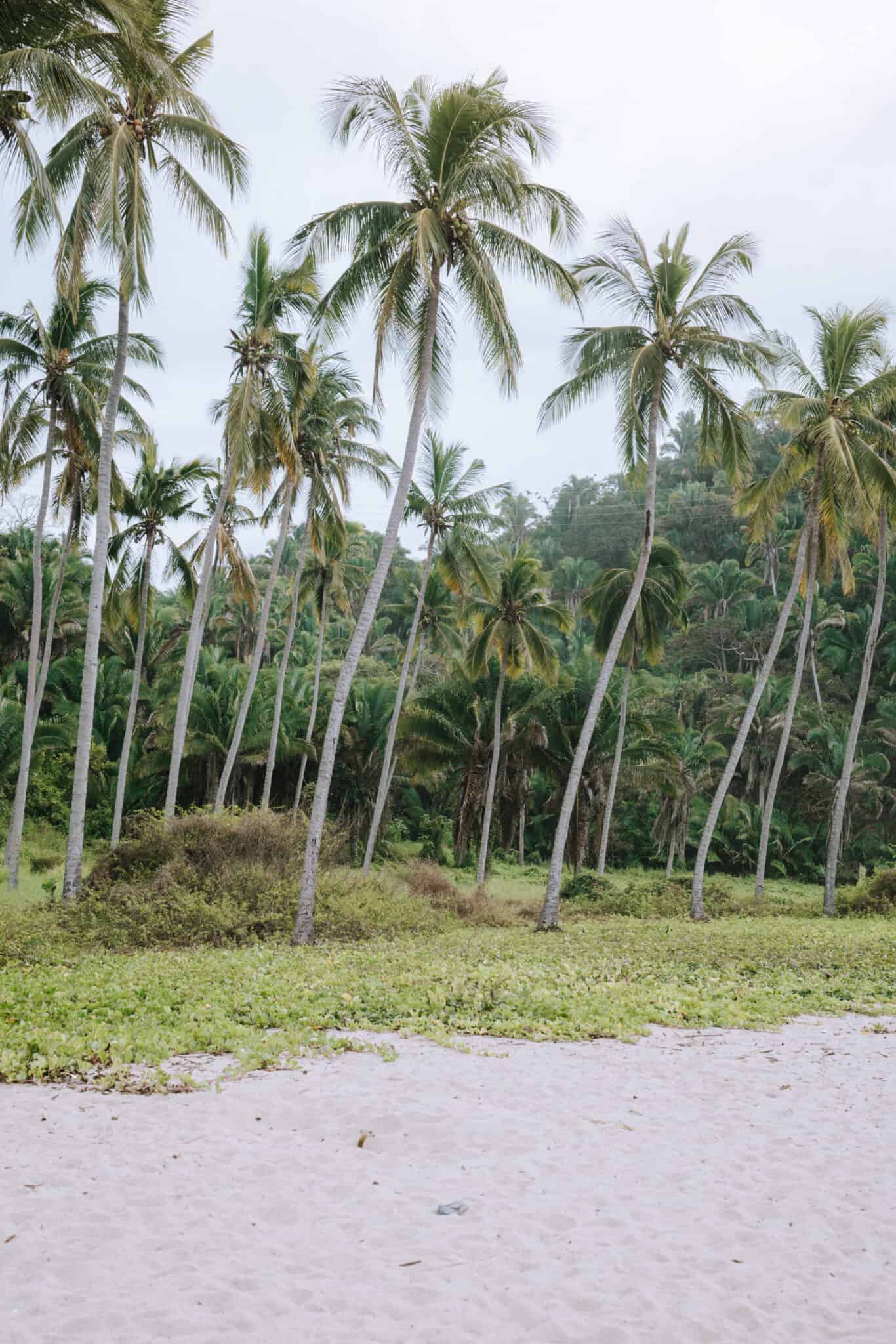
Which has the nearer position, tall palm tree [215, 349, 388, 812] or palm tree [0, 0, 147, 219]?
palm tree [0, 0, 147, 219]

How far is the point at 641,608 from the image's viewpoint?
1019 inches

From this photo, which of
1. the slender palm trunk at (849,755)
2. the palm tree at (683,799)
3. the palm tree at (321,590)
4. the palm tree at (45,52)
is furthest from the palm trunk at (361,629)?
the palm tree at (683,799)

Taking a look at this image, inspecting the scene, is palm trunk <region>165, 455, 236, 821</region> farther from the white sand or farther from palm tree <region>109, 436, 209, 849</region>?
the white sand

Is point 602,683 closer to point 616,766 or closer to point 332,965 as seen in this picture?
point 332,965

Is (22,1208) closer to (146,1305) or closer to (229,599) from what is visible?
(146,1305)

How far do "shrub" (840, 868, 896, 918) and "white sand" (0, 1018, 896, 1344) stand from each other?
57.2 feet

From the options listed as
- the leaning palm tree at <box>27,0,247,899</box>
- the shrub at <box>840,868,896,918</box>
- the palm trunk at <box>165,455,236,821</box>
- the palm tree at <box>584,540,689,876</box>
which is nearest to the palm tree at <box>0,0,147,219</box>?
the leaning palm tree at <box>27,0,247,899</box>

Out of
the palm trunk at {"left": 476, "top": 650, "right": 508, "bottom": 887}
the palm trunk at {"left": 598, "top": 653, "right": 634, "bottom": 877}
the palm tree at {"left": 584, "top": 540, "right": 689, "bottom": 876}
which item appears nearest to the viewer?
the palm trunk at {"left": 476, "top": 650, "right": 508, "bottom": 887}

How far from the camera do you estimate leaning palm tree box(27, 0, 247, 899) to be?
475 inches

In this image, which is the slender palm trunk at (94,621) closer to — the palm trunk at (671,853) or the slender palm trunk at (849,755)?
the slender palm trunk at (849,755)

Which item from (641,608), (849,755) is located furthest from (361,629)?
(849,755)

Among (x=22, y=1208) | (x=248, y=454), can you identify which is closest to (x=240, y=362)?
(x=248, y=454)

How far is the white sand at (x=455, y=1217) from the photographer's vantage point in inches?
133

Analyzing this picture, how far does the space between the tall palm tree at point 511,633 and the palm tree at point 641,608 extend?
1.88 m
